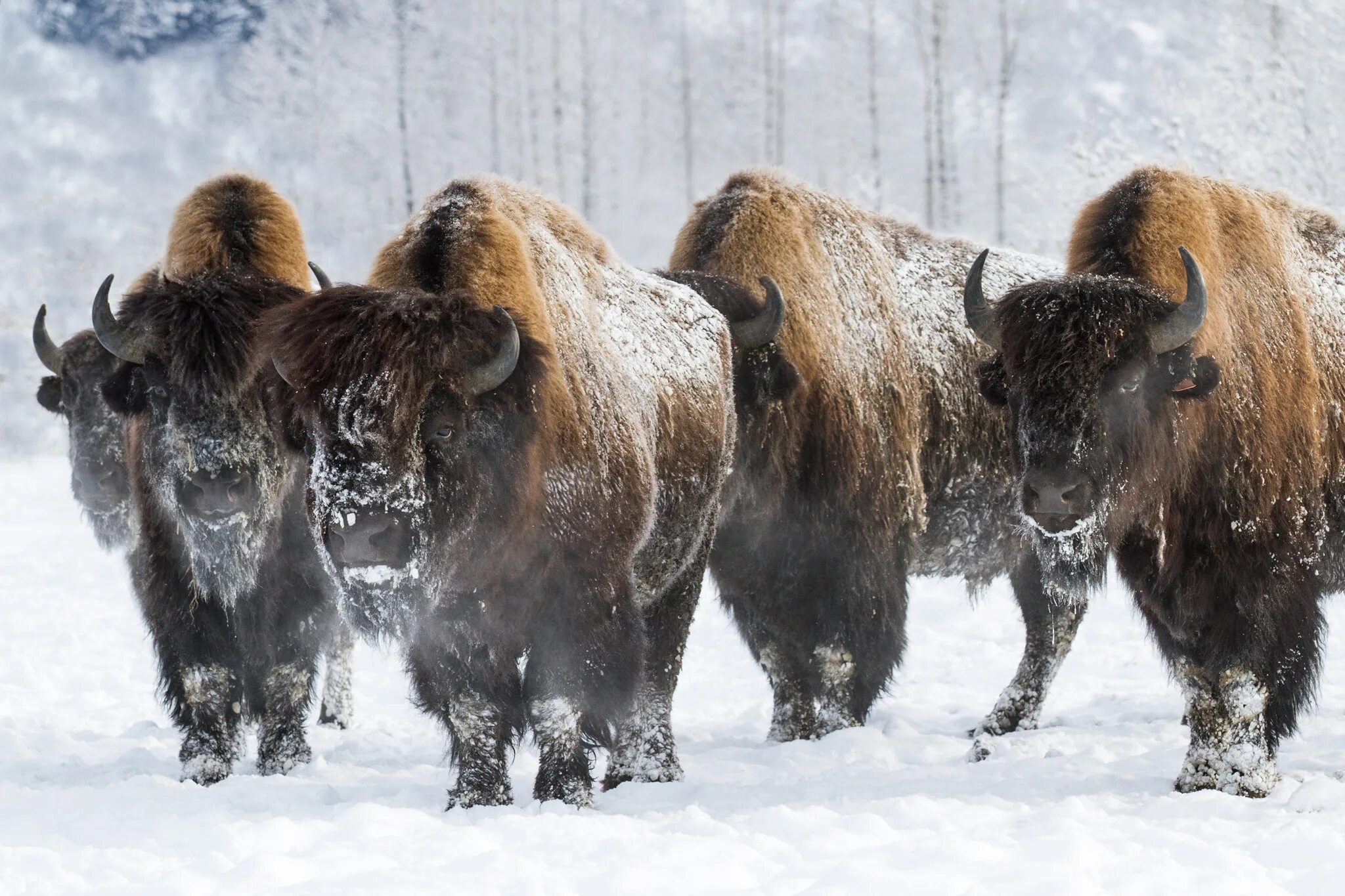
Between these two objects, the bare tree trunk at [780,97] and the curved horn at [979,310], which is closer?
the curved horn at [979,310]

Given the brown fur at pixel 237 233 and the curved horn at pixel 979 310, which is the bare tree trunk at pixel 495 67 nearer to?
the brown fur at pixel 237 233

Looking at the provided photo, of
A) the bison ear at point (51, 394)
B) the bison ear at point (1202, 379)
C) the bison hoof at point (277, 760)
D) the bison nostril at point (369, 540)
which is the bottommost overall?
the bison hoof at point (277, 760)

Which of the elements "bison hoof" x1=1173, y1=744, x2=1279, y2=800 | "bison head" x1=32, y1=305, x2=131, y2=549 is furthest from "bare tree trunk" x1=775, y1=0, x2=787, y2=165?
"bison hoof" x1=1173, y1=744, x2=1279, y2=800

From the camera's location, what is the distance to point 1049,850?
3.69m

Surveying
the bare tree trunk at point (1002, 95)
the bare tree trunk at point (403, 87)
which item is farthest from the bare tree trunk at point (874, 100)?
the bare tree trunk at point (403, 87)

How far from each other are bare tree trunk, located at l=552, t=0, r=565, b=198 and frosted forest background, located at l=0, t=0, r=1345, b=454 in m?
0.09

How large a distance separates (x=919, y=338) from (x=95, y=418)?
15.0 feet

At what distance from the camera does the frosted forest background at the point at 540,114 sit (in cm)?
2598

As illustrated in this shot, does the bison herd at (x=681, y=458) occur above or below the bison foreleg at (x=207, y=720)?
above

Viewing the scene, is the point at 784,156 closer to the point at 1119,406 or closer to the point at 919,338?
the point at 919,338

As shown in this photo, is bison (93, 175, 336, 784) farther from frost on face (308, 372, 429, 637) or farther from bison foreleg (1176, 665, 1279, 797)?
bison foreleg (1176, 665, 1279, 797)

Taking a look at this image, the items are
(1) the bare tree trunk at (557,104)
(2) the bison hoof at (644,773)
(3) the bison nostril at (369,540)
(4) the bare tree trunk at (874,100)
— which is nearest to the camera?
(3) the bison nostril at (369,540)

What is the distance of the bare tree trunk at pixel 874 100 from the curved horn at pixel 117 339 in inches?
839

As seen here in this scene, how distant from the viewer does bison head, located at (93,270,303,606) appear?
17.4 feet
